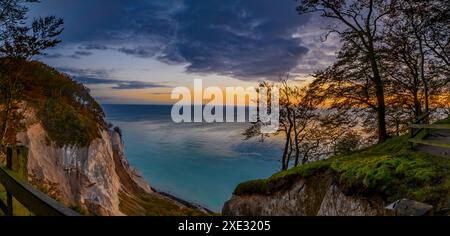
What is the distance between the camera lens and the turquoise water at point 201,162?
9072 cm

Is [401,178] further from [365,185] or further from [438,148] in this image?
[438,148]

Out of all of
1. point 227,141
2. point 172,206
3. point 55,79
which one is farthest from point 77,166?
point 227,141

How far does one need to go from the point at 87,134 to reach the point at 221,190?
5643cm

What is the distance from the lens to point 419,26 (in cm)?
2092

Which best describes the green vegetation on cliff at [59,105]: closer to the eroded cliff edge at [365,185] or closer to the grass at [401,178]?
the eroded cliff edge at [365,185]

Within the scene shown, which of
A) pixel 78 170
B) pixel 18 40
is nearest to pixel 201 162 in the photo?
pixel 78 170

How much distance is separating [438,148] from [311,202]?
5.14m

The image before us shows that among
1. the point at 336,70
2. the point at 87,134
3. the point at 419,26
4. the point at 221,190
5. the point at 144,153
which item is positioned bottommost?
the point at 221,190

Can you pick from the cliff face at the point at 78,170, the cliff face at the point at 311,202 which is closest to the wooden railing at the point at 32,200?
the cliff face at the point at 311,202

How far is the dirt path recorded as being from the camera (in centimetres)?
1128

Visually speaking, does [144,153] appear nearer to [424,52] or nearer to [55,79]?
[55,79]

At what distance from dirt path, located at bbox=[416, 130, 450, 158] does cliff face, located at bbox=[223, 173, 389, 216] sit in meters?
3.31
